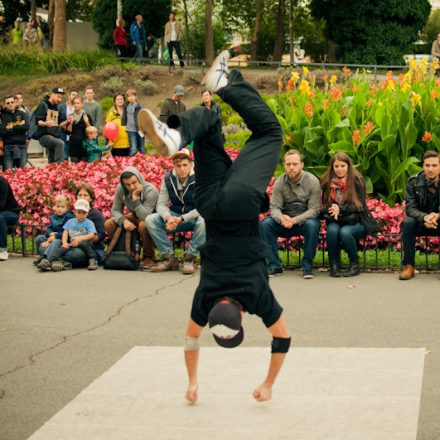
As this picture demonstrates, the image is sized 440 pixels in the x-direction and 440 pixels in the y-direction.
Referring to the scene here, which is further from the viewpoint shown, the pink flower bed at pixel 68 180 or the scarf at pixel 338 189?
the pink flower bed at pixel 68 180

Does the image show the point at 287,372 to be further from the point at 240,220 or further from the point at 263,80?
the point at 263,80

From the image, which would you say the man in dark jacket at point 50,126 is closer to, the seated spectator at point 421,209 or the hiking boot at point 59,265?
the hiking boot at point 59,265

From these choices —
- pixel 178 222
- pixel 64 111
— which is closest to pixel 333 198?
pixel 178 222

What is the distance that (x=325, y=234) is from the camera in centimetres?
1270

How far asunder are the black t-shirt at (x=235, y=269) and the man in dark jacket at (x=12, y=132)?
12.7 meters

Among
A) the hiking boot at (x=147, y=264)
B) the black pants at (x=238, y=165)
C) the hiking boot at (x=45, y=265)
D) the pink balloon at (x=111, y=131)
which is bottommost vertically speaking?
the hiking boot at (x=45, y=265)

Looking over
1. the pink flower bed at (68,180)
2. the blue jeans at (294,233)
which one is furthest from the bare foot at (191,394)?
the pink flower bed at (68,180)

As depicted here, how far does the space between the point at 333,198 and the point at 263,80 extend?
20334 millimetres

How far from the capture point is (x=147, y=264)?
1257 cm

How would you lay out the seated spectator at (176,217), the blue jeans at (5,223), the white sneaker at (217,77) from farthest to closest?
1. the blue jeans at (5,223)
2. the seated spectator at (176,217)
3. the white sneaker at (217,77)

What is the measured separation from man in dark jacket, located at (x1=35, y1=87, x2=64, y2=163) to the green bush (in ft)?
50.6

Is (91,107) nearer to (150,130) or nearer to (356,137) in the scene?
(356,137)

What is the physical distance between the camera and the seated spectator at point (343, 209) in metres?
11.7

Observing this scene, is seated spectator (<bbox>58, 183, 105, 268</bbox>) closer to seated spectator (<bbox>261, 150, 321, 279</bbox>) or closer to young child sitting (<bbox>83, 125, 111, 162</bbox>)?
seated spectator (<bbox>261, 150, 321, 279</bbox>)
